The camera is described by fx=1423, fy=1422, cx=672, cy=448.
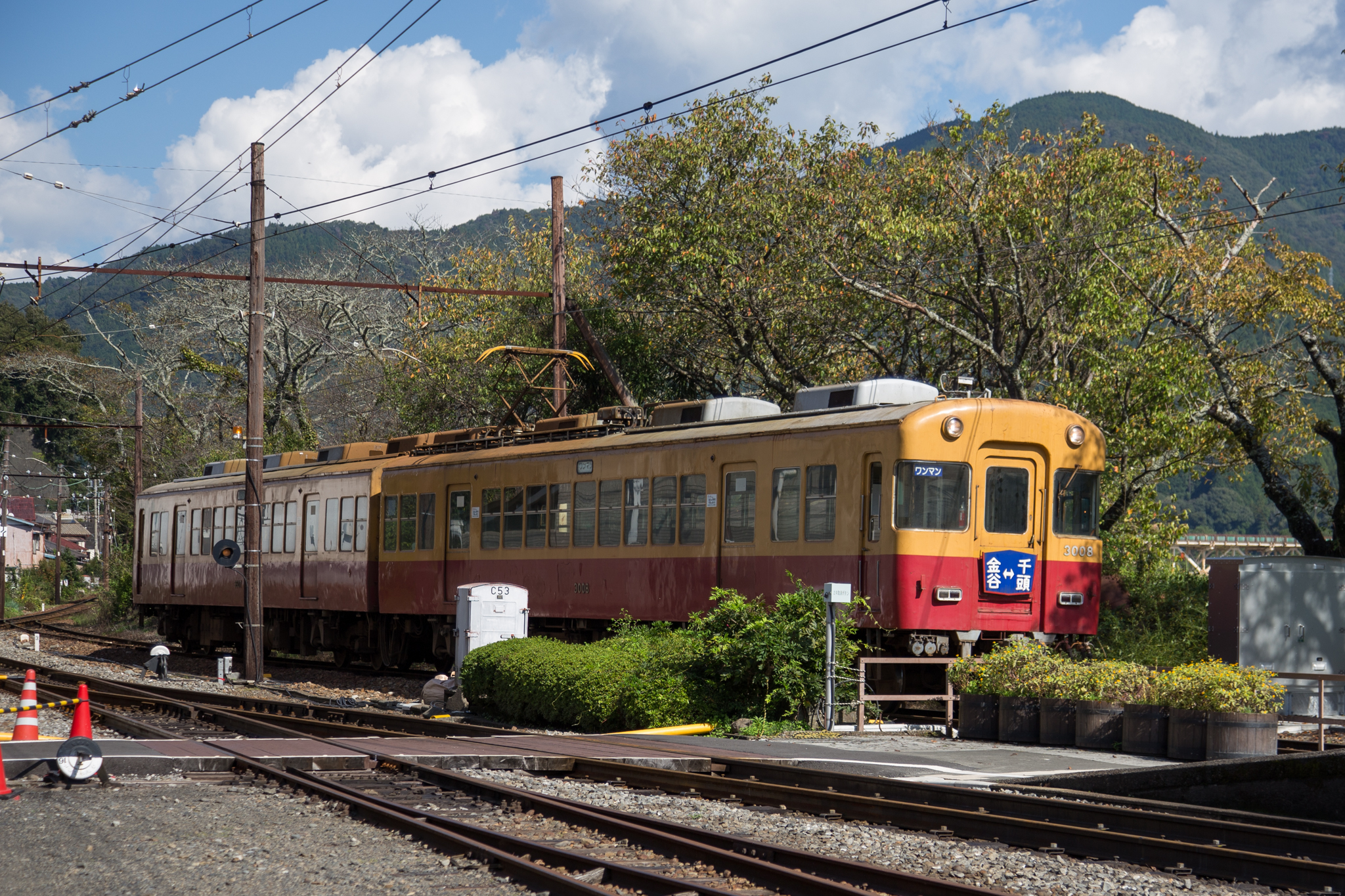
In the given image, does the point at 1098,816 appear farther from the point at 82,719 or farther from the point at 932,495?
the point at 82,719

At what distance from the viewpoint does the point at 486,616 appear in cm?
1812

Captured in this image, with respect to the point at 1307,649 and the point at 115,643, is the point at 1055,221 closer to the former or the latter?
the point at 1307,649

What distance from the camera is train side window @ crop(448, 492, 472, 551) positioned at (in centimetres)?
2144

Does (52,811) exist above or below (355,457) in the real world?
below

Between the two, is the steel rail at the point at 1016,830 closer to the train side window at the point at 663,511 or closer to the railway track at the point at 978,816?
the railway track at the point at 978,816

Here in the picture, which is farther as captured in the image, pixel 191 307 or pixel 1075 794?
pixel 191 307

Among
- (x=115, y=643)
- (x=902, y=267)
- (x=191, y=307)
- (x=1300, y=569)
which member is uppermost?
(x=191, y=307)

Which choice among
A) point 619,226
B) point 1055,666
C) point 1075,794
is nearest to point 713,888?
point 1075,794

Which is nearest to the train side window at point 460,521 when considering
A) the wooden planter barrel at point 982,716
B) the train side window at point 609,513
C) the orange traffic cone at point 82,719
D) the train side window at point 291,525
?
the train side window at point 609,513

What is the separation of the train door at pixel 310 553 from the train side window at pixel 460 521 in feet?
15.4

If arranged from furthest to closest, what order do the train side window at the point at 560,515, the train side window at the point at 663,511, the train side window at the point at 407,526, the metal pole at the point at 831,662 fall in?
the train side window at the point at 407,526
the train side window at the point at 560,515
the train side window at the point at 663,511
the metal pole at the point at 831,662

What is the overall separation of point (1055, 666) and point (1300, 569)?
5128 millimetres

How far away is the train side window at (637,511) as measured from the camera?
17.8 m

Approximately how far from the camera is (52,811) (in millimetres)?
8648
